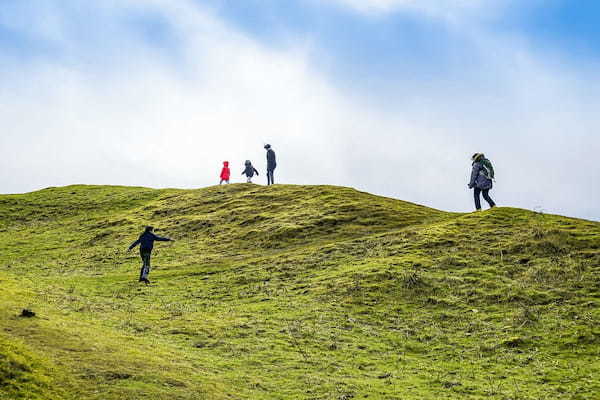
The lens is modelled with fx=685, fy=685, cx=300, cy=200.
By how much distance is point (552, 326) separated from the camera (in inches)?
974

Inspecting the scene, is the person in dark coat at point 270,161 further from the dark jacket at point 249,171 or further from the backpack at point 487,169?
the backpack at point 487,169

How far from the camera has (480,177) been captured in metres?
40.7

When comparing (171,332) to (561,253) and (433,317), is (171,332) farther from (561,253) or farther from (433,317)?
(561,253)

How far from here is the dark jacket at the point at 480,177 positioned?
40.7 metres

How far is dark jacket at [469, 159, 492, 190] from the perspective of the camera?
40688 millimetres

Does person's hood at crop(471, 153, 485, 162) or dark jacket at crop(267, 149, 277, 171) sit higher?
dark jacket at crop(267, 149, 277, 171)

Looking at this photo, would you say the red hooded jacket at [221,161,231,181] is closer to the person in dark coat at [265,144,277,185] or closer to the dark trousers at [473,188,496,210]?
the person in dark coat at [265,144,277,185]

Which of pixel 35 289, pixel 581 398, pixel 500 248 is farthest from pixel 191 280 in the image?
pixel 581 398

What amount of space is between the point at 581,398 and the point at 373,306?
10.4 m

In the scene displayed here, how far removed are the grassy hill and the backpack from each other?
221 cm

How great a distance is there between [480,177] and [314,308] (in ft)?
57.1

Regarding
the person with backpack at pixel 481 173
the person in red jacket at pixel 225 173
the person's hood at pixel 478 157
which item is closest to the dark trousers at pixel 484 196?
the person with backpack at pixel 481 173

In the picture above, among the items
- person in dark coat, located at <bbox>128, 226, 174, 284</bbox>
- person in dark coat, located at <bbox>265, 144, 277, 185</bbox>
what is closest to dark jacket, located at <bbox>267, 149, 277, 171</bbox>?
person in dark coat, located at <bbox>265, 144, 277, 185</bbox>

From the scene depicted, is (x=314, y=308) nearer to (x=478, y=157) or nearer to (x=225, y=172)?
(x=478, y=157)
